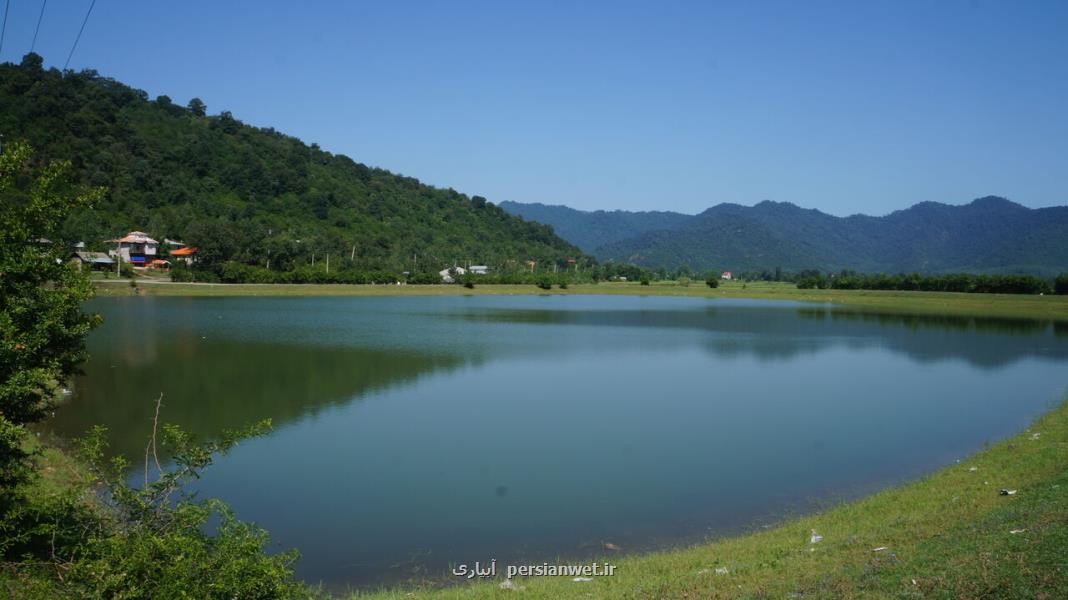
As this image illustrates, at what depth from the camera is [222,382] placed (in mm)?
22688

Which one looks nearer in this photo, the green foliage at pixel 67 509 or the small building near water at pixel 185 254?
the green foliage at pixel 67 509

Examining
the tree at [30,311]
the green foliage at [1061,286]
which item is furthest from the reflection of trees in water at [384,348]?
the green foliage at [1061,286]

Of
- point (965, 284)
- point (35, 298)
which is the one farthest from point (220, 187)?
point (35, 298)

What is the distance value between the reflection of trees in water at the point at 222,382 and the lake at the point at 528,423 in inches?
4.1

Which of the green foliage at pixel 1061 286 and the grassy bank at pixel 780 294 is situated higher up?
the green foliage at pixel 1061 286

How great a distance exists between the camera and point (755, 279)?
17750 cm

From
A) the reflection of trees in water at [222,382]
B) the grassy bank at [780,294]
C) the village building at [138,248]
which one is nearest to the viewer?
the reflection of trees in water at [222,382]

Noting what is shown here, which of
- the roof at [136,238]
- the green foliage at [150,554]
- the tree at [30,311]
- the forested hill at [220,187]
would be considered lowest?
the green foliage at [150,554]

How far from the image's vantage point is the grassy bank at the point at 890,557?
20.5 ft

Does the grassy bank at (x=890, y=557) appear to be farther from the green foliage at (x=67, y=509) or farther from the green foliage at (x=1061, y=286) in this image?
the green foliage at (x=1061, y=286)

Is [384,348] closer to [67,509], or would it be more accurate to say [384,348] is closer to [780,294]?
[67,509]

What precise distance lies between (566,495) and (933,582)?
7.43 meters

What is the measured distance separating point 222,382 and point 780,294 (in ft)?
293

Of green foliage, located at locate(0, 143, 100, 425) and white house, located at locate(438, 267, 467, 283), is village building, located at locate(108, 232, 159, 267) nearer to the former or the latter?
white house, located at locate(438, 267, 467, 283)
